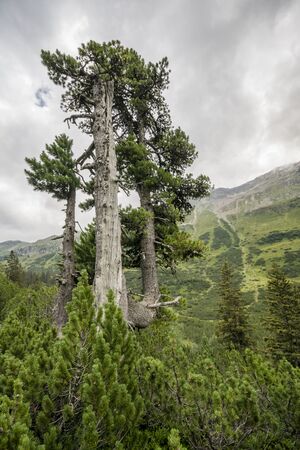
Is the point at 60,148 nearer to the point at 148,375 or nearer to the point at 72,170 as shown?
the point at 72,170

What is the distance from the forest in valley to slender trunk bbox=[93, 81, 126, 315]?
1.3 inches

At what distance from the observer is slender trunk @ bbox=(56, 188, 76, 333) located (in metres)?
8.95

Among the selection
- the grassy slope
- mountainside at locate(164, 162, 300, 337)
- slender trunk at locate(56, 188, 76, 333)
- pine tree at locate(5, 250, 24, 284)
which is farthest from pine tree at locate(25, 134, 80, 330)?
pine tree at locate(5, 250, 24, 284)

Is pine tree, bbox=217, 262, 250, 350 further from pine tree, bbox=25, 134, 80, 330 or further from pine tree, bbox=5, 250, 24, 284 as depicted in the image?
pine tree, bbox=5, 250, 24, 284

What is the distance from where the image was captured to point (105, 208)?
6828 mm

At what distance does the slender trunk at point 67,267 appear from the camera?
29.4 feet

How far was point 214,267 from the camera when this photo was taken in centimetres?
14338

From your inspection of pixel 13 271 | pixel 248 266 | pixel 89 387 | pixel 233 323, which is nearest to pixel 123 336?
pixel 89 387

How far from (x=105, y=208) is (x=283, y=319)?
67.9 ft

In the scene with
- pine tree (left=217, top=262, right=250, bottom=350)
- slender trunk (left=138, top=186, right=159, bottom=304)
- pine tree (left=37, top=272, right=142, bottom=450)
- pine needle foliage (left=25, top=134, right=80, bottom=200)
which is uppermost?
pine needle foliage (left=25, top=134, right=80, bottom=200)

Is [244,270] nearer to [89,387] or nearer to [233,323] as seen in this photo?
[233,323]

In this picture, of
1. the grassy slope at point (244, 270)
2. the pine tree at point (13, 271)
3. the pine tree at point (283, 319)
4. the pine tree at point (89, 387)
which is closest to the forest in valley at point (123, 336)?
the pine tree at point (89, 387)

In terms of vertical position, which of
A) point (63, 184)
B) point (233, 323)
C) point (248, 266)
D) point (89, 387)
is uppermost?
point (248, 266)

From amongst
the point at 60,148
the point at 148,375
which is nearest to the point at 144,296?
the point at 148,375
